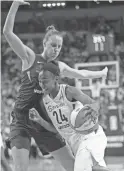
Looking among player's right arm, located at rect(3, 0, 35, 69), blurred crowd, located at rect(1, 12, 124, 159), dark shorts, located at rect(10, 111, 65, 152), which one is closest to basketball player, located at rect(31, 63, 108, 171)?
dark shorts, located at rect(10, 111, 65, 152)

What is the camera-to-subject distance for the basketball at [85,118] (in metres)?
3.51

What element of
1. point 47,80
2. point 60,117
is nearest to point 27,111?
point 60,117

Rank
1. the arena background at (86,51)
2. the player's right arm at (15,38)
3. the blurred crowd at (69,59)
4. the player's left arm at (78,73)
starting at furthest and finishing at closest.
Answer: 1. the blurred crowd at (69,59)
2. the arena background at (86,51)
3. the player's left arm at (78,73)
4. the player's right arm at (15,38)

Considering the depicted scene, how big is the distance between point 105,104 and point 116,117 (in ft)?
1.18

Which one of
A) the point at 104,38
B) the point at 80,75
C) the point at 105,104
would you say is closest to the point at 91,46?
the point at 104,38

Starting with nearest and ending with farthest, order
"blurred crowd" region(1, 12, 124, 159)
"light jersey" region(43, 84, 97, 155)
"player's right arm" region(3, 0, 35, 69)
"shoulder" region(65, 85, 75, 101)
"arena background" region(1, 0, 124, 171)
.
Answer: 1. "shoulder" region(65, 85, 75, 101)
2. "light jersey" region(43, 84, 97, 155)
3. "player's right arm" region(3, 0, 35, 69)
4. "arena background" region(1, 0, 124, 171)
5. "blurred crowd" region(1, 12, 124, 159)

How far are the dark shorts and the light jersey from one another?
22 cm

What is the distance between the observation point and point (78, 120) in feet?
11.6

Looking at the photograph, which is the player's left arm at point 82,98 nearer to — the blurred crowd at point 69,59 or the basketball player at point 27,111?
the basketball player at point 27,111

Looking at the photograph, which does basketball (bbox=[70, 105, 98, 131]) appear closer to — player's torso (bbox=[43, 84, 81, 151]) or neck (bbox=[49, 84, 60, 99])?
player's torso (bbox=[43, 84, 81, 151])

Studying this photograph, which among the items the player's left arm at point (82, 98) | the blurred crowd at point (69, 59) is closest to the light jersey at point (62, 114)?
the player's left arm at point (82, 98)

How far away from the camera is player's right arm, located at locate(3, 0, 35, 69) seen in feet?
13.0

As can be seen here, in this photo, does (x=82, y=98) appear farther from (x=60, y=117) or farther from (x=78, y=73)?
(x=78, y=73)

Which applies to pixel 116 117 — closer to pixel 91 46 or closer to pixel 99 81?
pixel 99 81
